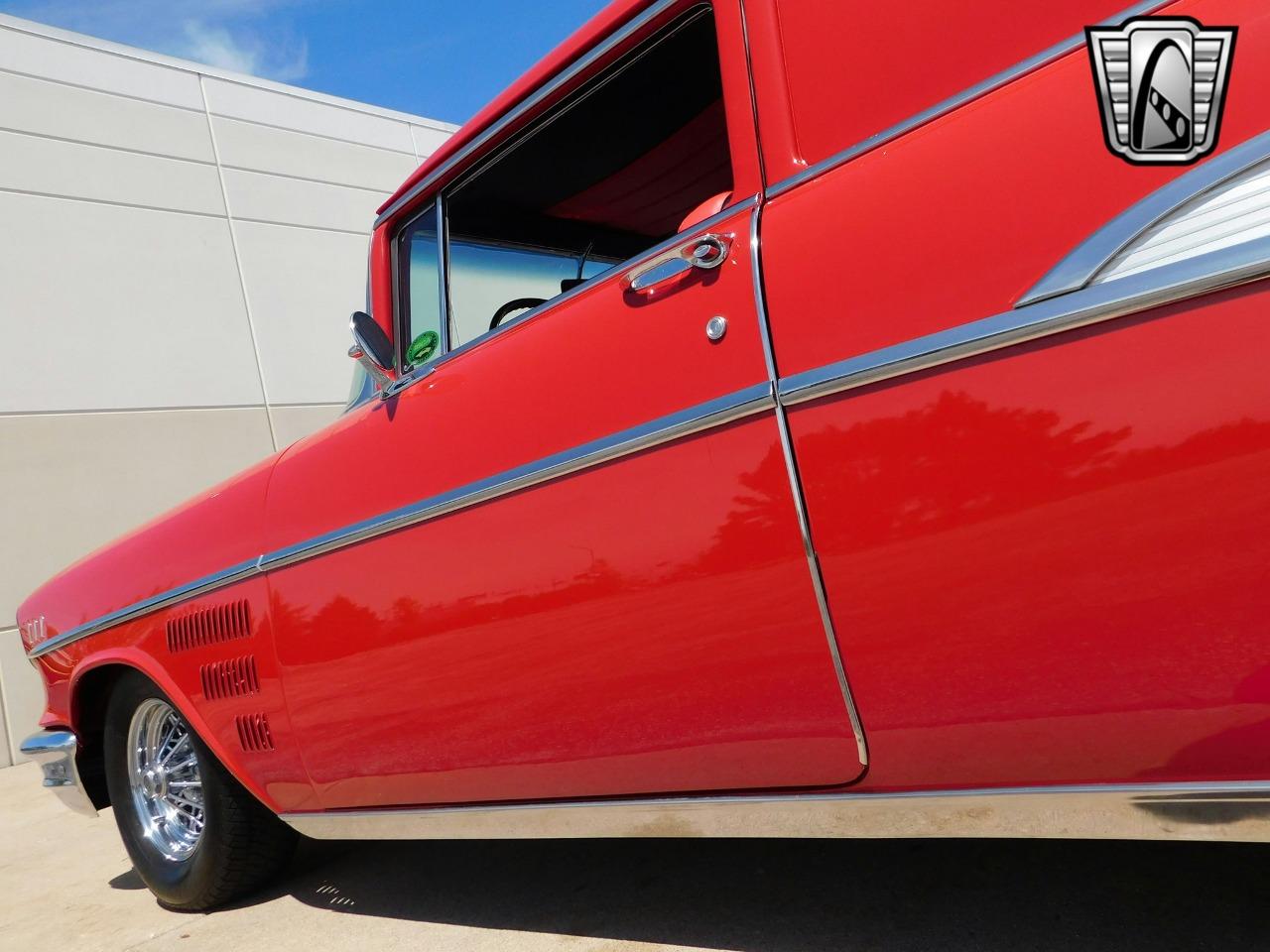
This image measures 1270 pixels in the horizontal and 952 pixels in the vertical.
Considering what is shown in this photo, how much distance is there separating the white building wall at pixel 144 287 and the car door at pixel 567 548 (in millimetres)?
6114

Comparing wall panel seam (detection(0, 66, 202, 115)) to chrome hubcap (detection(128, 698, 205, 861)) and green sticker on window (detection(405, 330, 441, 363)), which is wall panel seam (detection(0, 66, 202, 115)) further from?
green sticker on window (detection(405, 330, 441, 363))

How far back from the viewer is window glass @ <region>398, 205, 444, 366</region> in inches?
98.0

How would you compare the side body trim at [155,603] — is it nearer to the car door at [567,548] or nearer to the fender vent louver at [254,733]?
the car door at [567,548]

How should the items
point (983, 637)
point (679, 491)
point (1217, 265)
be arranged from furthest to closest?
point (679, 491), point (983, 637), point (1217, 265)

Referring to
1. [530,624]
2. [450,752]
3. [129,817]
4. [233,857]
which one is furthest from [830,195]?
[129,817]

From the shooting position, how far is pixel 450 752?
213 centimetres

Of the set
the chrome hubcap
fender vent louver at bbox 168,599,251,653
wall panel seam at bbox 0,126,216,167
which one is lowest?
the chrome hubcap

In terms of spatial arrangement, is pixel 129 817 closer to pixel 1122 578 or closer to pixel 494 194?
pixel 494 194

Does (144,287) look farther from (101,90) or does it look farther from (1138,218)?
(1138,218)

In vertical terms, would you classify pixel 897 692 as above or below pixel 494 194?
below

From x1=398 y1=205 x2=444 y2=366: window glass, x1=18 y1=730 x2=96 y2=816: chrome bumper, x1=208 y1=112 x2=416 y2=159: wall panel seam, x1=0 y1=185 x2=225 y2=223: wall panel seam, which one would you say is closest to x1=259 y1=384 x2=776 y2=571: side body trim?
x1=398 y1=205 x2=444 y2=366: window glass

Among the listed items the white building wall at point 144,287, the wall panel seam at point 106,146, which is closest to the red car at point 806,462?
the white building wall at point 144,287

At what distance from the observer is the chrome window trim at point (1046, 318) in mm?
1109

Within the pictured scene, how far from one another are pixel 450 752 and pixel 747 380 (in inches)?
41.9
